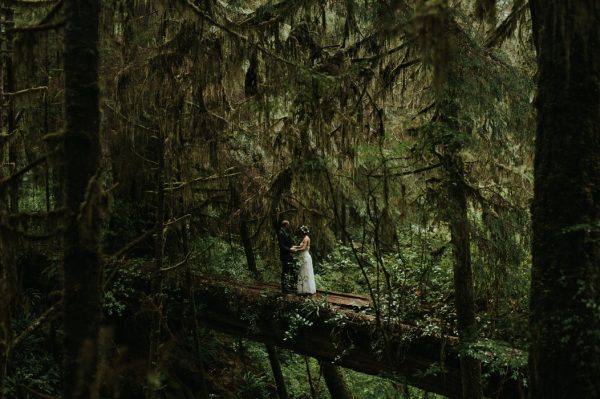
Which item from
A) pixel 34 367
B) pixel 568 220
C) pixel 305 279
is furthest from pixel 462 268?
pixel 34 367

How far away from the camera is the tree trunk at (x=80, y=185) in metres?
4.05

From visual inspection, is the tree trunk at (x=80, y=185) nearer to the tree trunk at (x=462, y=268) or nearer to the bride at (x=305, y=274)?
the tree trunk at (x=462, y=268)

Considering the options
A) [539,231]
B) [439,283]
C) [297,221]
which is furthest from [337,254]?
[539,231]

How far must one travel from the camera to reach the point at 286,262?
39.1 feet

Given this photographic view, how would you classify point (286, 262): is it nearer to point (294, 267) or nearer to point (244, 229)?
point (294, 267)

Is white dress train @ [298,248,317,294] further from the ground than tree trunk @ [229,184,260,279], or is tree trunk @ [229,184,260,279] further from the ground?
tree trunk @ [229,184,260,279]

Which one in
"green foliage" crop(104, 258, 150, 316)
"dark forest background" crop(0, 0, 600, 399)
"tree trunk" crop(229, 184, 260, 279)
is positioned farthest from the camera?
"green foliage" crop(104, 258, 150, 316)

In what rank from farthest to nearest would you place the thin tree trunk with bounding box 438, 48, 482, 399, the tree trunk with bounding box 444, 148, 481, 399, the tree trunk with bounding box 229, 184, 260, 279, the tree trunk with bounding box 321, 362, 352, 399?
1. the tree trunk with bounding box 321, 362, 352, 399
2. the tree trunk with bounding box 229, 184, 260, 279
3. the tree trunk with bounding box 444, 148, 481, 399
4. the thin tree trunk with bounding box 438, 48, 482, 399

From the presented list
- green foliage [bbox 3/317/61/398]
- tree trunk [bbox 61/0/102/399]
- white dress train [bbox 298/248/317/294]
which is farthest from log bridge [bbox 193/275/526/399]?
tree trunk [bbox 61/0/102/399]

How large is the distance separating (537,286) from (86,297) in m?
3.61

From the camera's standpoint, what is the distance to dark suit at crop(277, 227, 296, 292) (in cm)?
1173

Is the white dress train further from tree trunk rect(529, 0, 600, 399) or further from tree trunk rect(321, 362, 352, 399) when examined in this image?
tree trunk rect(529, 0, 600, 399)

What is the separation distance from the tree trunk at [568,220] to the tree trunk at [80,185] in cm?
353

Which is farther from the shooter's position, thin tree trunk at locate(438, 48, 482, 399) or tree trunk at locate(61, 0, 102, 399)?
thin tree trunk at locate(438, 48, 482, 399)
